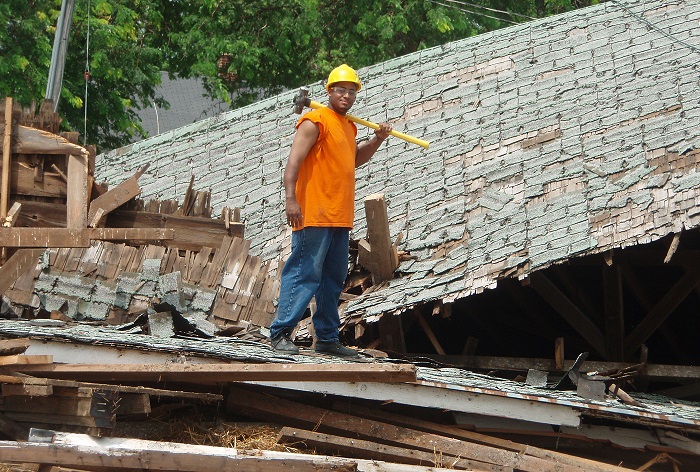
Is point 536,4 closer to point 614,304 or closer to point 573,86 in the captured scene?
point 573,86

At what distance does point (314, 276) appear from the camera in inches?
301

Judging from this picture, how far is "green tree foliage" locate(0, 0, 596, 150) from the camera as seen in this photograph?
878 inches

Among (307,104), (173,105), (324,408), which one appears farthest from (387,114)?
(173,105)

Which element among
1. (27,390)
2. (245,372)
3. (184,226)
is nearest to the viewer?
(27,390)

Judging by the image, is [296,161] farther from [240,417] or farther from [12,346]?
[12,346]

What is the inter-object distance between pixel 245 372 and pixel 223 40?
18185mm

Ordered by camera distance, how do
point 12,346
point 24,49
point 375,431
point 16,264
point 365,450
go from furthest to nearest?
point 24,49 < point 16,264 < point 375,431 < point 365,450 < point 12,346

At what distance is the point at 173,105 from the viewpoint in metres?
30.6

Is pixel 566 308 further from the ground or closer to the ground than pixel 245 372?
further from the ground

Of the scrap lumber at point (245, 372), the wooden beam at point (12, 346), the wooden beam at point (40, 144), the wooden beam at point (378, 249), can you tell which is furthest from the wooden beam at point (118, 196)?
the scrap lumber at point (245, 372)

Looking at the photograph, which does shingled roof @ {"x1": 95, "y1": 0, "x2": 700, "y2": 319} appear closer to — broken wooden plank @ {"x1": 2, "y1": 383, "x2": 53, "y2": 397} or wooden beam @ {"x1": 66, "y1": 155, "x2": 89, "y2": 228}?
wooden beam @ {"x1": 66, "y1": 155, "x2": 89, "y2": 228}

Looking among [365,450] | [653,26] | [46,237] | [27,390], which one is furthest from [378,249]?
[653,26]

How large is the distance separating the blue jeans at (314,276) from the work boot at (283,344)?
0.11ft

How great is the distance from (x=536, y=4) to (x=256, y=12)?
653cm
